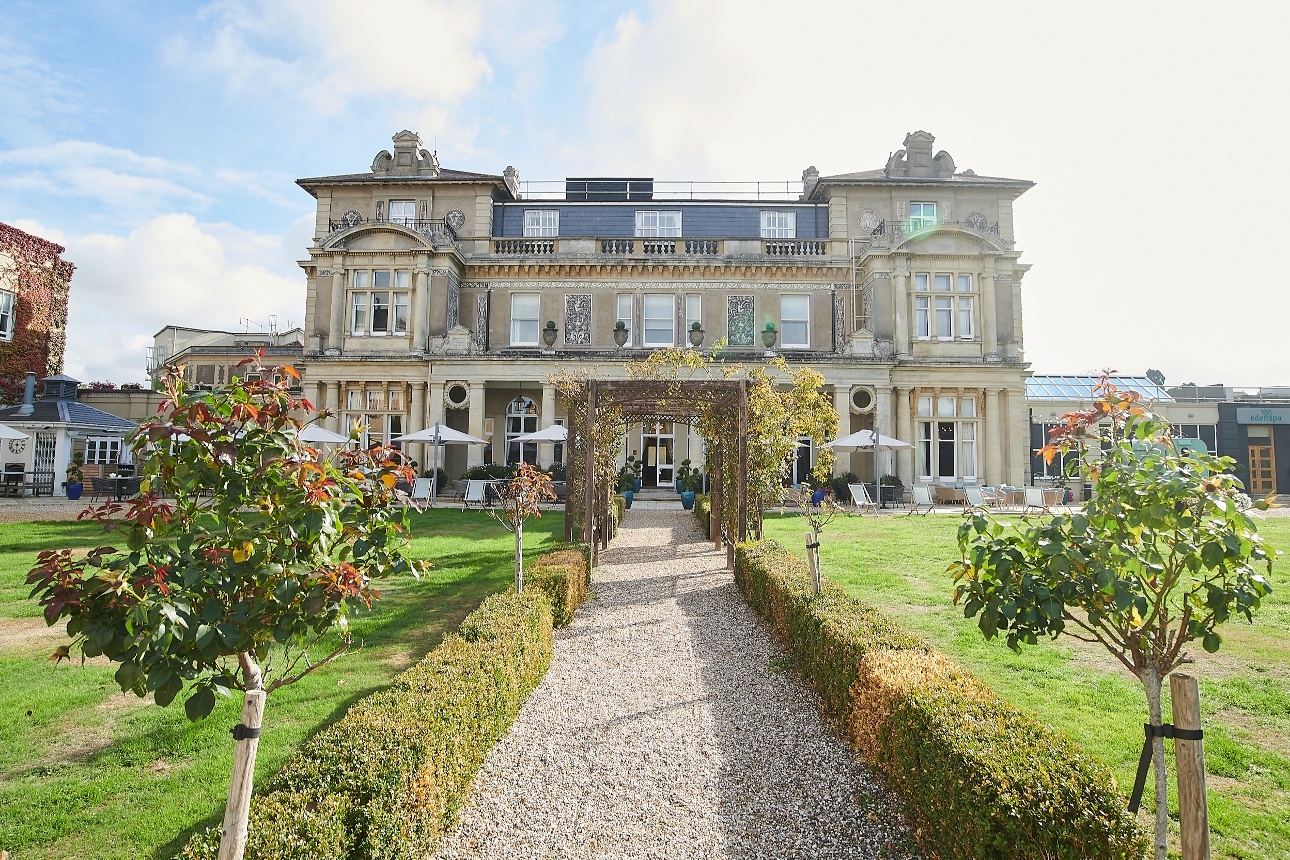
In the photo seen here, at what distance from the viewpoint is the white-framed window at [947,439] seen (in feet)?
79.5

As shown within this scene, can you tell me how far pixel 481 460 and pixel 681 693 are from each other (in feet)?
65.2

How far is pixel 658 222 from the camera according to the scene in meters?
27.4

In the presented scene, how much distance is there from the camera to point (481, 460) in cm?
2483

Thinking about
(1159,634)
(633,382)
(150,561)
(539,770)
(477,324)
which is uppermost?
→ (477,324)

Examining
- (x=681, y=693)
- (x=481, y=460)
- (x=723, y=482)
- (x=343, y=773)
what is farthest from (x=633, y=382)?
(x=481, y=460)

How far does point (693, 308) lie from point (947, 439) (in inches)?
419

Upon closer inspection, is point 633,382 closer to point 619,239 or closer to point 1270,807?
point 1270,807

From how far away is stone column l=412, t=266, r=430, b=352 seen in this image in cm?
2428

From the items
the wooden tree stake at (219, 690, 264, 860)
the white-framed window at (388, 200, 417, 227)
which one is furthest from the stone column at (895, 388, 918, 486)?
the wooden tree stake at (219, 690, 264, 860)

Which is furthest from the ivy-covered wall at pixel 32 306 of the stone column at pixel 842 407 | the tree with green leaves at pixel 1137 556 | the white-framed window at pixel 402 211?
the tree with green leaves at pixel 1137 556

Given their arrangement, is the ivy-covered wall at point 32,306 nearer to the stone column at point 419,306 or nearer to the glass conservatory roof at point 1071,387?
the stone column at point 419,306

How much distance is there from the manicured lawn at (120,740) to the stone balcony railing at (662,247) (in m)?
19.9

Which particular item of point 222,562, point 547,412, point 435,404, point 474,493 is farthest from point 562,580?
point 435,404

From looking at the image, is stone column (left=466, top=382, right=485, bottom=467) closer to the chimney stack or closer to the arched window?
the arched window
